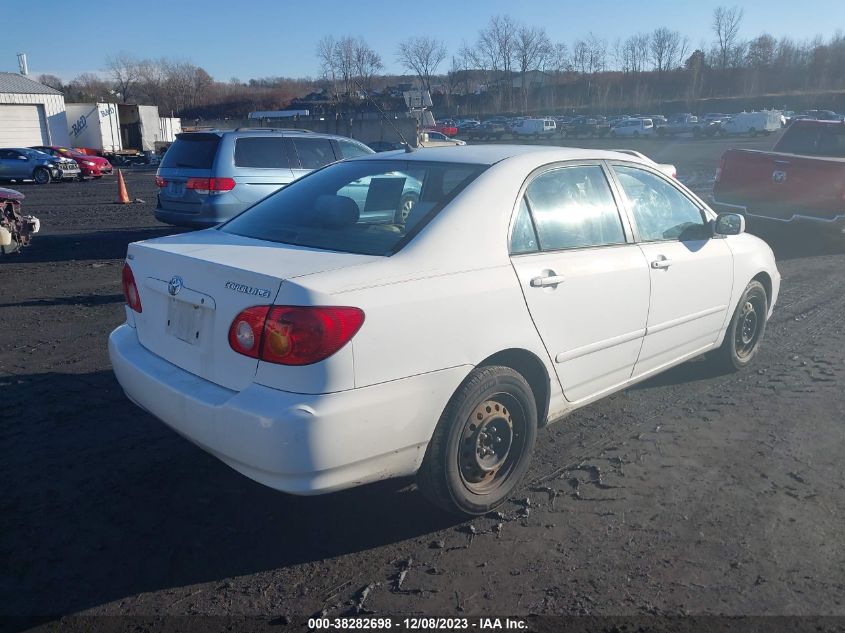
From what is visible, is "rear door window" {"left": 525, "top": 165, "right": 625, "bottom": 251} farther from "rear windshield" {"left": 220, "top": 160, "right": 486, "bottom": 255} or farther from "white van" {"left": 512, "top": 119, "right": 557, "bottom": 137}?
"white van" {"left": 512, "top": 119, "right": 557, "bottom": 137}

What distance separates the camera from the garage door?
42.7 meters

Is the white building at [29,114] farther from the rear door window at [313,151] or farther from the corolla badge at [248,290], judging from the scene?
the corolla badge at [248,290]

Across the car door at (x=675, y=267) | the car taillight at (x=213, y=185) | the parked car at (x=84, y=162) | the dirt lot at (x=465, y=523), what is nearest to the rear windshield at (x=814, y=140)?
the dirt lot at (x=465, y=523)

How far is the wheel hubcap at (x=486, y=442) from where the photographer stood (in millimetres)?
3352

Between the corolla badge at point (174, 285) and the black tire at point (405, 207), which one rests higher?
the black tire at point (405, 207)

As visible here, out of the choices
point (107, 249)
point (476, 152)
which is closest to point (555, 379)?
point (476, 152)

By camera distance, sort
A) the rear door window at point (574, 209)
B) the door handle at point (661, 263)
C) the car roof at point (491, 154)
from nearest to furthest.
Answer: the rear door window at point (574, 209) → the car roof at point (491, 154) → the door handle at point (661, 263)

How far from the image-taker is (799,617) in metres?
2.78

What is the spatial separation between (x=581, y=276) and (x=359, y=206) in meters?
1.26

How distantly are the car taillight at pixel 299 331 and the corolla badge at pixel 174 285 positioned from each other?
1.88 feet

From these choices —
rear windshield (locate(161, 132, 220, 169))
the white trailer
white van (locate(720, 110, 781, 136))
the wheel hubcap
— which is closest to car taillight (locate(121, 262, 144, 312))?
the wheel hubcap

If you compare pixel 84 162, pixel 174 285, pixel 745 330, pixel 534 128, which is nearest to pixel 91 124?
pixel 84 162

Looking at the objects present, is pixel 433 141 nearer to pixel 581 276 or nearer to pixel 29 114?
pixel 581 276

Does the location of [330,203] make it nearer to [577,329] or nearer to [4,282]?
[577,329]
